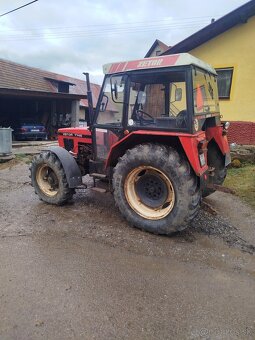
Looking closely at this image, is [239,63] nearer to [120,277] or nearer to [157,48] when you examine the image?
[120,277]

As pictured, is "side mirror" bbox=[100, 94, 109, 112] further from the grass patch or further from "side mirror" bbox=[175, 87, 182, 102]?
the grass patch

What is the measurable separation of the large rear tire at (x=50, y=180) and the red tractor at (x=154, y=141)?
2 cm

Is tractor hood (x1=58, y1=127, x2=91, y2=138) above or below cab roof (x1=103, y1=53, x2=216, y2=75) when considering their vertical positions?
below

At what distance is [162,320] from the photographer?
8.39 feet

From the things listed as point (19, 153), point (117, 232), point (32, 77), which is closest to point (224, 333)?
point (117, 232)

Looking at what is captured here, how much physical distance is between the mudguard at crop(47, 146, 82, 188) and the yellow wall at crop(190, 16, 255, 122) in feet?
20.1

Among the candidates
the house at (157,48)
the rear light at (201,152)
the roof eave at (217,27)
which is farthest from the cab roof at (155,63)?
the house at (157,48)

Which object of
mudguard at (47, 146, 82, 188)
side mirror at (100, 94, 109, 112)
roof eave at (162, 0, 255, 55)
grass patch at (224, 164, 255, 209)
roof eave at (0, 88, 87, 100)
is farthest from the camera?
roof eave at (0, 88, 87, 100)

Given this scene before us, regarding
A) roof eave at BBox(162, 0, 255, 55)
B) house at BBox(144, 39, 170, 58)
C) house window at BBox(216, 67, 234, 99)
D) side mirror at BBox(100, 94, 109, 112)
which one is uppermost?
house at BBox(144, 39, 170, 58)

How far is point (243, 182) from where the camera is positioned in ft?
22.4

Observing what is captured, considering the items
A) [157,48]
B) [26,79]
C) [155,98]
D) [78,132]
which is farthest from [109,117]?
[157,48]

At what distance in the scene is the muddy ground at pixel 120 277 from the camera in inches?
97.6

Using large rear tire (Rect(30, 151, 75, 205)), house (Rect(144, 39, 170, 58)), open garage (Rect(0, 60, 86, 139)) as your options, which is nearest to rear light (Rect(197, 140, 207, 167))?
large rear tire (Rect(30, 151, 75, 205))

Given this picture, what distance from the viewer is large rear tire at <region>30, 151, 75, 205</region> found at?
204 inches
